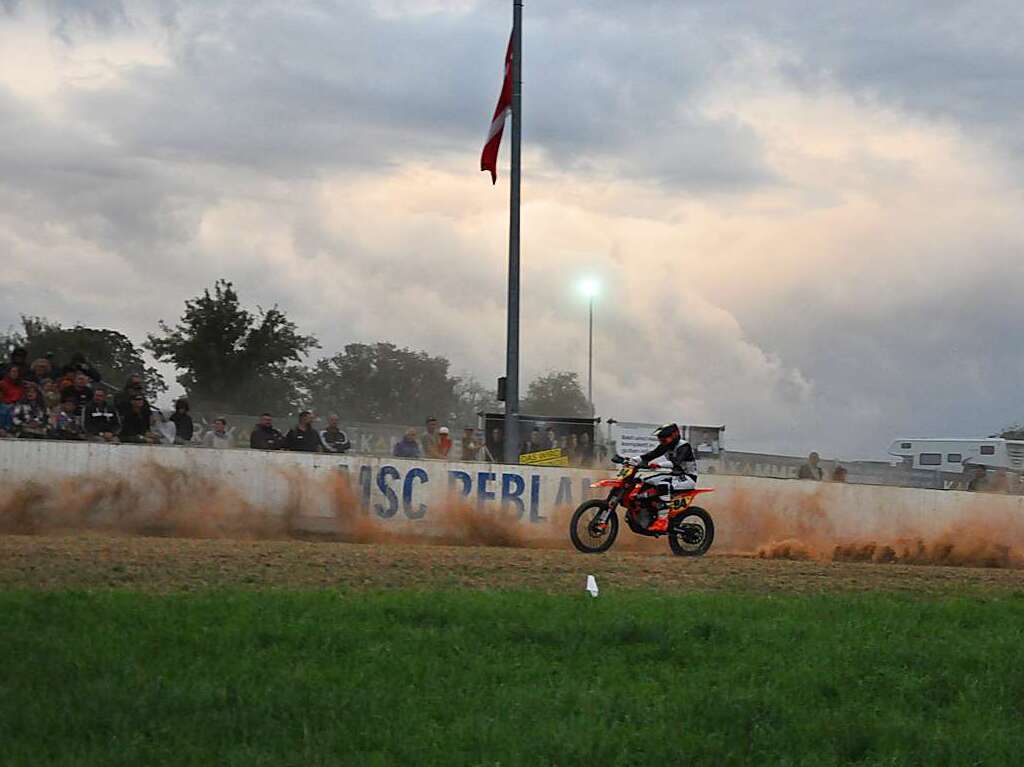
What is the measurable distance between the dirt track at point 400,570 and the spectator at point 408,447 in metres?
5.96

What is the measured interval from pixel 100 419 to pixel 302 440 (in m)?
3.57

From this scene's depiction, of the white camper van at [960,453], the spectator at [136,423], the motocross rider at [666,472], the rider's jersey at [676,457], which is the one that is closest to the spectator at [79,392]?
the spectator at [136,423]

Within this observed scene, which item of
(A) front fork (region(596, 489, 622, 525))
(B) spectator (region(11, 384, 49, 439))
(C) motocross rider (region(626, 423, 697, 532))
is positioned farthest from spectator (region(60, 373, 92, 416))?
(C) motocross rider (region(626, 423, 697, 532))

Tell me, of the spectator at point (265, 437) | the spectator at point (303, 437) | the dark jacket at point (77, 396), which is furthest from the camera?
the spectator at point (303, 437)

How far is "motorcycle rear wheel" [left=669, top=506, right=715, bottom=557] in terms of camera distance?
1997cm

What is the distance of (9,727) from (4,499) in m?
13.8

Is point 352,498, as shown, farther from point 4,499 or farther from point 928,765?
point 928,765

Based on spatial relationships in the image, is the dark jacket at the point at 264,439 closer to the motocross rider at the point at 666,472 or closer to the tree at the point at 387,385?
the motocross rider at the point at 666,472

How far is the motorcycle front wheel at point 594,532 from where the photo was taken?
19.3 m

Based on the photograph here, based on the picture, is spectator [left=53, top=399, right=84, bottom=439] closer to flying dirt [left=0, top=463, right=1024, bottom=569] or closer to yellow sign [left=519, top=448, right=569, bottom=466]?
flying dirt [left=0, top=463, right=1024, bottom=569]

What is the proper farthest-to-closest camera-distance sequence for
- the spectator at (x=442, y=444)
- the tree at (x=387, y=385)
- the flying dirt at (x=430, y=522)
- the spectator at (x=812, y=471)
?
the tree at (x=387, y=385)
the spectator at (x=812, y=471)
the spectator at (x=442, y=444)
the flying dirt at (x=430, y=522)

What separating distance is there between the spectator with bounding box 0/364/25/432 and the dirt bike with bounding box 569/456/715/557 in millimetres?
8556

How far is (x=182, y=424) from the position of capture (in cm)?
2311

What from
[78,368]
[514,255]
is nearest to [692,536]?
[514,255]
